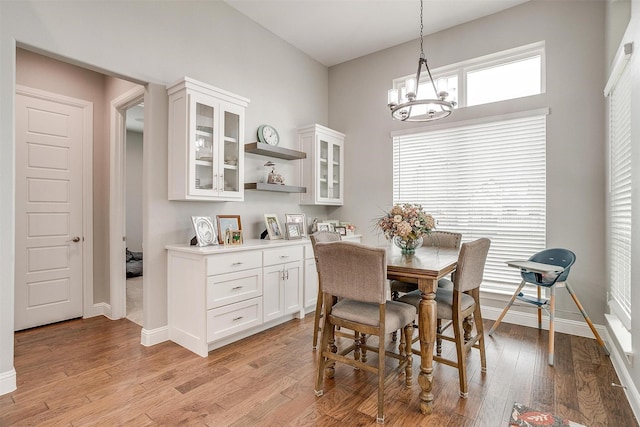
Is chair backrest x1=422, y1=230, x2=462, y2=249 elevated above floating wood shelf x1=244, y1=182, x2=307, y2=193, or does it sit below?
below

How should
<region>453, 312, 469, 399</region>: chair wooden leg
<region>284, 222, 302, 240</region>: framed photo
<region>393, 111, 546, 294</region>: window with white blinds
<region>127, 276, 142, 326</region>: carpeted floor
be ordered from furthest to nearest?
<region>284, 222, 302, 240</region>: framed photo, <region>127, 276, 142, 326</region>: carpeted floor, <region>393, 111, 546, 294</region>: window with white blinds, <region>453, 312, 469, 399</region>: chair wooden leg

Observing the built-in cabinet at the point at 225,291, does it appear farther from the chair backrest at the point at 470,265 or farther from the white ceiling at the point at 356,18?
the white ceiling at the point at 356,18

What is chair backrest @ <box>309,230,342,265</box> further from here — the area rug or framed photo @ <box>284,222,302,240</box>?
the area rug

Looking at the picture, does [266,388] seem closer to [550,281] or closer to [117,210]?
[550,281]

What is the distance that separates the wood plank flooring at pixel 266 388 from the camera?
6.29 feet

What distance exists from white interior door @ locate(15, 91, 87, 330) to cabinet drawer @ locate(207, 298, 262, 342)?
77.4 inches

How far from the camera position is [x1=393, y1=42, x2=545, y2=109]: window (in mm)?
3525

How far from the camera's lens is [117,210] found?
3.68 metres

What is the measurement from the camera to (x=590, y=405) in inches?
80.2

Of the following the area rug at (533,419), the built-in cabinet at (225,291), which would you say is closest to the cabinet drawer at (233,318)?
the built-in cabinet at (225,291)

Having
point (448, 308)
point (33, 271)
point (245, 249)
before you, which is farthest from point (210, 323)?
point (33, 271)

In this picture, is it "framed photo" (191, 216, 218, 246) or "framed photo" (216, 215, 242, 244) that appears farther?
"framed photo" (216, 215, 242, 244)

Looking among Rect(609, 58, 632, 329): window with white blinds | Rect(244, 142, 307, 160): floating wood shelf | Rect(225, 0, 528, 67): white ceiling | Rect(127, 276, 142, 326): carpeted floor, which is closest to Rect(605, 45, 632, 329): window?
Rect(609, 58, 632, 329): window with white blinds

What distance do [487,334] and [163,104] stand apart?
12.4ft
